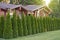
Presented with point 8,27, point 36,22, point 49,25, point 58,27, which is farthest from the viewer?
point 58,27

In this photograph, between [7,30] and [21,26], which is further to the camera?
[21,26]

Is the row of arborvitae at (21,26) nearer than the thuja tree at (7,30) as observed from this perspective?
No

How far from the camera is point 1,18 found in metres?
19.0

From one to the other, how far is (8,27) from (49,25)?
32.6 feet

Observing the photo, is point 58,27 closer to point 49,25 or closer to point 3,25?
point 49,25

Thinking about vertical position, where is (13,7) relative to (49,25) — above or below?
above

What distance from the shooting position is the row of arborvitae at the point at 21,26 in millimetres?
18062

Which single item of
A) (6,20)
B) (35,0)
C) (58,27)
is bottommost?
(58,27)

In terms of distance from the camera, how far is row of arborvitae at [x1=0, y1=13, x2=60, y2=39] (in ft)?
59.3

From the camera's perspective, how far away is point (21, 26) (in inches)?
775

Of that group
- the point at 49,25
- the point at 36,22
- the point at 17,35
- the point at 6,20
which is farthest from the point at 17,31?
the point at 49,25

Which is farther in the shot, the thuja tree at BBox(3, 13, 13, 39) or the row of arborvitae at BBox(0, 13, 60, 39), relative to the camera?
the row of arborvitae at BBox(0, 13, 60, 39)

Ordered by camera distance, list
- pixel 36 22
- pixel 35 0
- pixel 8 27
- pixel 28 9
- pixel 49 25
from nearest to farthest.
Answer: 1. pixel 8 27
2. pixel 36 22
3. pixel 49 25
4. pixel 28 9
5. pixel 35 0

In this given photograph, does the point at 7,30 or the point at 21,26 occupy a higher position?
the point at 21,26
